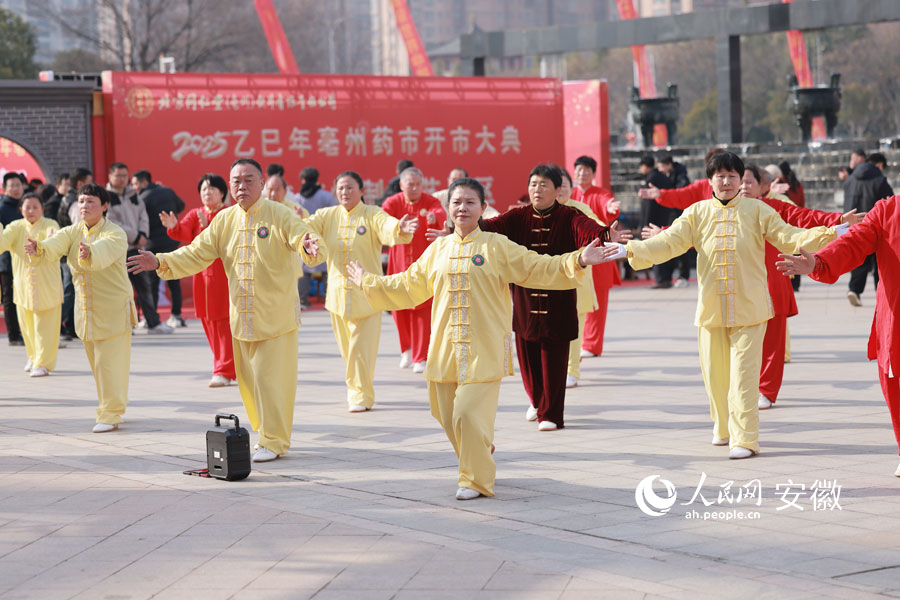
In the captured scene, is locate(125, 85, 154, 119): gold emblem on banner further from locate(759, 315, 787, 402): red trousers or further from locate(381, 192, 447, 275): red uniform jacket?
locate(759, 315, 787, 402): red trousers

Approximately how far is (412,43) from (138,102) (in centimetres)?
775

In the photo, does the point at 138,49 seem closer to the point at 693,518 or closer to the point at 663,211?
the point at 663,211

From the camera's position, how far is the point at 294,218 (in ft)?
22.6

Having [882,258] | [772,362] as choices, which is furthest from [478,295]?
[772,362]

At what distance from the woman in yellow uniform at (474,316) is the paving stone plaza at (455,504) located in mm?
258

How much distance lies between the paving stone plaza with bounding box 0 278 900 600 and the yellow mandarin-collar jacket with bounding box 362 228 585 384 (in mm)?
611

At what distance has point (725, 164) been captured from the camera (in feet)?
22.1

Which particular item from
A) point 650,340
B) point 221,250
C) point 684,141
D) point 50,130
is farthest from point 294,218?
point 684,141

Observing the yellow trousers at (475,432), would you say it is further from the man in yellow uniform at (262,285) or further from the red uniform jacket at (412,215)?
the red uniform jacket at (412,215)

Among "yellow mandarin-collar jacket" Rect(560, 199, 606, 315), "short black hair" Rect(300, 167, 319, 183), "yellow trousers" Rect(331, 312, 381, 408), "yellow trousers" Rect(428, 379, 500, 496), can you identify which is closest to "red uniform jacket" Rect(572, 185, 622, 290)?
"yellow mandarin-collar jacket" Rect(560, 199, 606, 315)

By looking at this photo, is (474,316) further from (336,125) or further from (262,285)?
(336,125)

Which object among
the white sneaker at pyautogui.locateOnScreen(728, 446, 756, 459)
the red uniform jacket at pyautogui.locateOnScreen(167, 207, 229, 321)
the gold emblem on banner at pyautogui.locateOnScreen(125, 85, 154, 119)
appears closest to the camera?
the white sneaker at pyautogui.locateOnScreen(728, 446, 756, 459)

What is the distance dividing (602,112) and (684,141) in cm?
3840

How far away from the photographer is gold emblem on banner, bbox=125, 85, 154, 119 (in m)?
15.8
